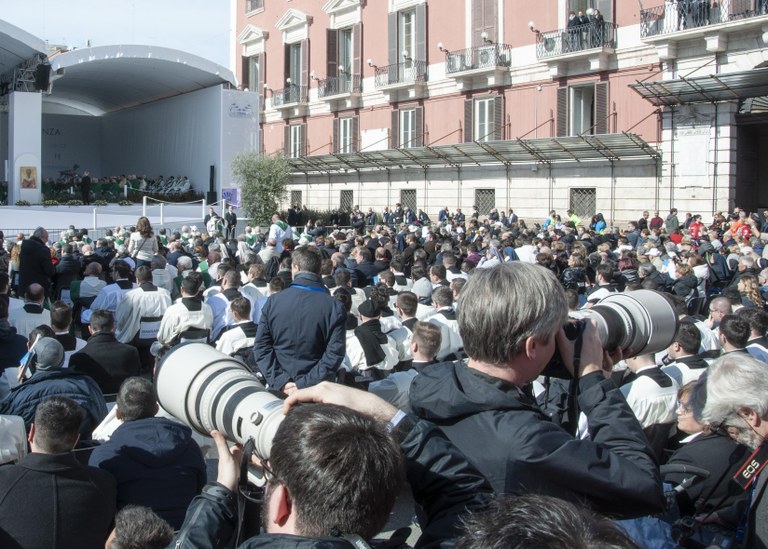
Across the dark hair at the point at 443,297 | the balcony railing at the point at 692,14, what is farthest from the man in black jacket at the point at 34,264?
the balcony railing at the point at 692,14

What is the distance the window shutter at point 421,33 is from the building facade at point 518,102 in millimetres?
79

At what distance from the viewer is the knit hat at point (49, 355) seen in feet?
15.7

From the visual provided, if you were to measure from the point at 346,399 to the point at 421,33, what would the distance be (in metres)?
31.3

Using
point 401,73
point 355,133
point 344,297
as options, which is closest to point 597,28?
point 401,73

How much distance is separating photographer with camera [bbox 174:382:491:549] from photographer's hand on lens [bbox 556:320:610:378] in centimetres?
45

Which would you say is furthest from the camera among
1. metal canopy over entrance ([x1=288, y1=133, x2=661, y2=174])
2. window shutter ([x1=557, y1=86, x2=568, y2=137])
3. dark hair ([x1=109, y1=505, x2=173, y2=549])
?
window shutter ([x1=557, y1=86, x2=568, y2=137])

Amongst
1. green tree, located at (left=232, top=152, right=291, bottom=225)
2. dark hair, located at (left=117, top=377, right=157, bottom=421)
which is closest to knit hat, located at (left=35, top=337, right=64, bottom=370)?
dark hair, located at (left=117, top=377, right=157, bottom=421)

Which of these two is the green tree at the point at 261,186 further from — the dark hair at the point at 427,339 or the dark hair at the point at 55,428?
the dark hair at the point at 55,428

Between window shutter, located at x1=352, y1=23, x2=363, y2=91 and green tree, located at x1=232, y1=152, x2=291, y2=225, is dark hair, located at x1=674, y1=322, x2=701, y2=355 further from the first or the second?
window shutter, located at x1=352, y1=23, x2=363, y2=91

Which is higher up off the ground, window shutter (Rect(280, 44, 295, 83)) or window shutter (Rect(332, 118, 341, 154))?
window shutter (Rect(280, 44, 295, 83))

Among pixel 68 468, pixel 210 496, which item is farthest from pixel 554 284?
pixel 68 468

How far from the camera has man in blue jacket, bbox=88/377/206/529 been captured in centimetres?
372

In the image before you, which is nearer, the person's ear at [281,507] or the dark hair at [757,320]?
the person's ear at [281,507]

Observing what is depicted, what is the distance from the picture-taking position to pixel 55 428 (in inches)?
134
